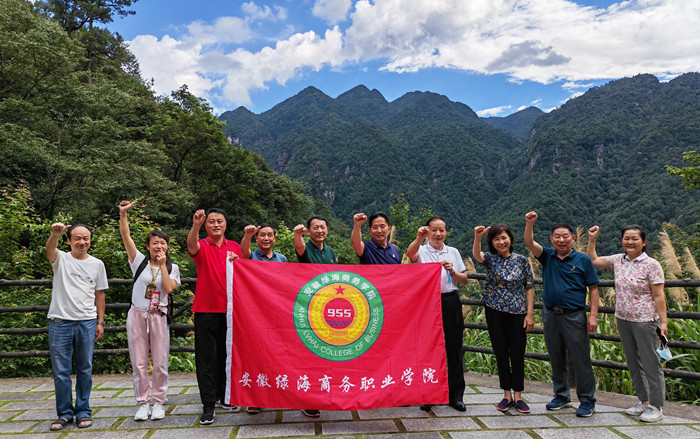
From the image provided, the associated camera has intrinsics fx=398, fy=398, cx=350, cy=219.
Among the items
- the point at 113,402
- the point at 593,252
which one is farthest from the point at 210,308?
the point at 593,252

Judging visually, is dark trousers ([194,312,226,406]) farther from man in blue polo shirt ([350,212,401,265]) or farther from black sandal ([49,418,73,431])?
man in blue polo shirt ([350,212,401,265])

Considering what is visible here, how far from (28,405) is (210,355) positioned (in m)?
1.97

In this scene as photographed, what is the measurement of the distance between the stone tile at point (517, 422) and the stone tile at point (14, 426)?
12.3 ft

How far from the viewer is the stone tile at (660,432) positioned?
3041 mm

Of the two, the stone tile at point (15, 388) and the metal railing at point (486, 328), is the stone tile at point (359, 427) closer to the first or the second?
the metal railing at point (486, 328)

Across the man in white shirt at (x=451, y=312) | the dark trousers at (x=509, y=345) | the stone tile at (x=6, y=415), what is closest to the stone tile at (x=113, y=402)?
the stone tile at (x=6, y=415)

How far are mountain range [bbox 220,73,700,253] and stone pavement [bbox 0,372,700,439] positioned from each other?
47.3 metres

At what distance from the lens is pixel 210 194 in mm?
27047

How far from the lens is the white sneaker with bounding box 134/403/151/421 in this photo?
3.32 metres

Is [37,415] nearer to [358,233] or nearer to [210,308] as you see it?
[210,308]

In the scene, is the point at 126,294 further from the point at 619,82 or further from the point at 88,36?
the point at 619,82

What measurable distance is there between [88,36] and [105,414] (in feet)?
116

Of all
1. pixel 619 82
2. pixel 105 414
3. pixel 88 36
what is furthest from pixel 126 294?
pixel 619 82

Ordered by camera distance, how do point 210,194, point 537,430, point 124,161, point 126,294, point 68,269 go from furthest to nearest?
point 210,194
point 124,161
point 126,294
point 68,269
point 537,430
